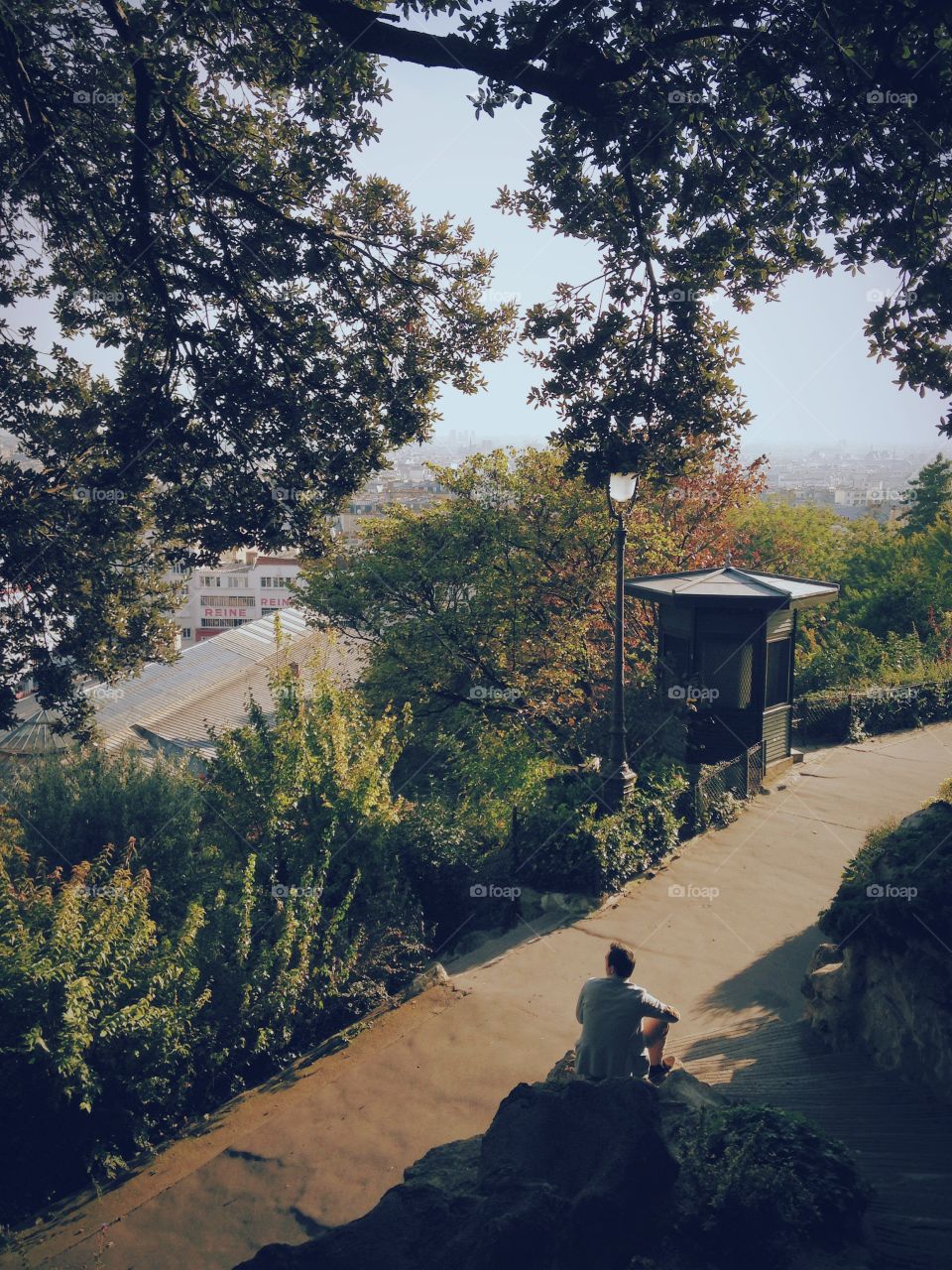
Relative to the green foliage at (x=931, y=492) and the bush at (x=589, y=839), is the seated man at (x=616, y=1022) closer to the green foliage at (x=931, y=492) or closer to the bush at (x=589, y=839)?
the bush at (x=589, y=839)

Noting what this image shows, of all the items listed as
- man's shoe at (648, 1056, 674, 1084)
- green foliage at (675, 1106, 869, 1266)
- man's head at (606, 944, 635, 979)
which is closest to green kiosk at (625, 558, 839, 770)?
man's shoe at (648, 1056, 674, 1084)

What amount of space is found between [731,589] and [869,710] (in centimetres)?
784

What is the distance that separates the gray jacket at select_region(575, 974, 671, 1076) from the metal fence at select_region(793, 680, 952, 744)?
13.6 meters

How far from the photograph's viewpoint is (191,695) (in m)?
41.0

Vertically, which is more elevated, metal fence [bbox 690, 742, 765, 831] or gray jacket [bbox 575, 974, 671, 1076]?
gray jacket [bbox 575, 974, 671, 1076]

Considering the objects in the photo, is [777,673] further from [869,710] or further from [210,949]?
[210,949]

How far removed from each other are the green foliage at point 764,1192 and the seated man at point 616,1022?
3.70 ft

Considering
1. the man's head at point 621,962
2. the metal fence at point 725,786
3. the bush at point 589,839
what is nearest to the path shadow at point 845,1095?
the man's head at point 621,962

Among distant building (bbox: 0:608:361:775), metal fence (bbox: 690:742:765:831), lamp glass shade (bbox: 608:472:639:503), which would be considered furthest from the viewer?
distant building (bbox: 0:608:361:775)

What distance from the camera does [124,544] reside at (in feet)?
42.1

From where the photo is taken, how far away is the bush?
11156 millimetres

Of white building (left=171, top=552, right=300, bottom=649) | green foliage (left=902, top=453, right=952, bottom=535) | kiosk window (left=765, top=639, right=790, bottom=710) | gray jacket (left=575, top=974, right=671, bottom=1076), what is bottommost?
white building (left=171, top=552, right=300, bottom=649)

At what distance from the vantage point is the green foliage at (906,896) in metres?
6.28

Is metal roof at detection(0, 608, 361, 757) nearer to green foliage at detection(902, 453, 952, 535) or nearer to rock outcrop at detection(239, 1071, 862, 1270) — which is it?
rock outcrop at detection(239, 1071, 862, 1270)
